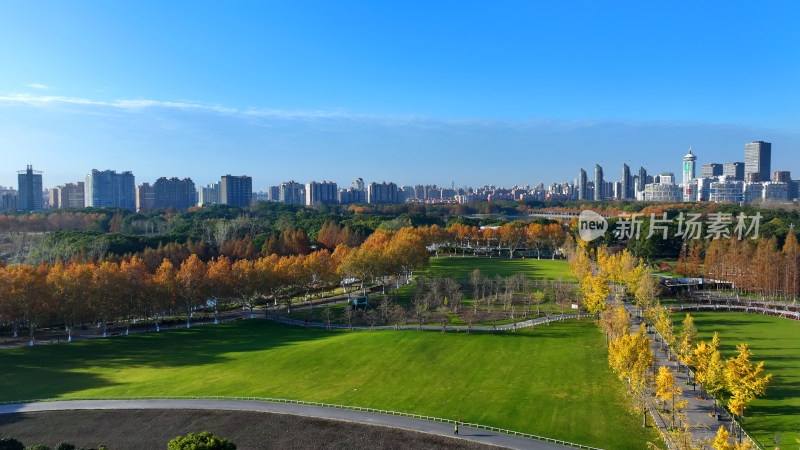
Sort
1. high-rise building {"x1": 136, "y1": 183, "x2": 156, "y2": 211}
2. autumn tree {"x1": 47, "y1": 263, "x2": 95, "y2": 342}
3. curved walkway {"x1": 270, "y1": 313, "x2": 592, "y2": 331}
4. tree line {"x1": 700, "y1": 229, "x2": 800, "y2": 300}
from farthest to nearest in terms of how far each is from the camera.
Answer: high-rise building {"x1": 136, "y1": 183, "x2": 156, "y2": 211}
tree line {"x1": 700, "y1": 229, "x2": 800, "y2": 300}
curved walkway {"x1": 270, "y1": 313, "x2": 592, "y2": 331}
autumn tree {"x1": 47, "y1": 263, "x2": 95, "y2": 342}

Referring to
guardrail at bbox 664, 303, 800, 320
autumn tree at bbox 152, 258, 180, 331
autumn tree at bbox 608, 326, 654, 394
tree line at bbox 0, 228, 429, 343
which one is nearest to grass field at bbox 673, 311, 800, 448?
guardrail at bbox 664, 303, 800, 320

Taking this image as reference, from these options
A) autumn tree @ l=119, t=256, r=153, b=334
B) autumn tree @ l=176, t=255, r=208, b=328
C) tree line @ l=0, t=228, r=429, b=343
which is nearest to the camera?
tree line @ l=0, t=228, r=429, b=343

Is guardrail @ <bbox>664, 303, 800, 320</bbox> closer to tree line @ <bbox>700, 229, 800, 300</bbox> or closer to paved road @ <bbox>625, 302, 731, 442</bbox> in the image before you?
tree line @ <bbox>700, 229, 800, 300</bbox>

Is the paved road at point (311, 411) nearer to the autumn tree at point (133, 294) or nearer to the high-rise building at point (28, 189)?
the autumn tree at point (133, 294)

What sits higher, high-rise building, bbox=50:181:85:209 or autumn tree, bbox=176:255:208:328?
high-rise building, bbox=50:181:85:209

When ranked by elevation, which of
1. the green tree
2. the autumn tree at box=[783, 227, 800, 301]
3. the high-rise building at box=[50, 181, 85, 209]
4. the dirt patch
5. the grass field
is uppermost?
the high-rise building at box=[50, 181, 85, 209]

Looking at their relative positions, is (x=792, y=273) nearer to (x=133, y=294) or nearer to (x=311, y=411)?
(x=311, y=411)

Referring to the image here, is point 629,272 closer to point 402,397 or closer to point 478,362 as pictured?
point 478,362

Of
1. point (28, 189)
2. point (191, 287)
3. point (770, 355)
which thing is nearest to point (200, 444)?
point (191, 287)
